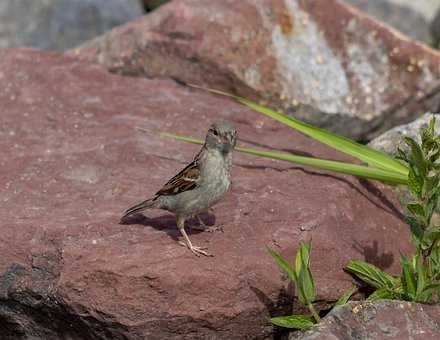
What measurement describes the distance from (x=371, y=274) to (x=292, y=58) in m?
3.77

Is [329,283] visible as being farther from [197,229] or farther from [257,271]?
[197,229]

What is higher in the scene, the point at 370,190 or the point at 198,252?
the point at 370,190

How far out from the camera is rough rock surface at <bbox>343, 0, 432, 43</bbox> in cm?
1371

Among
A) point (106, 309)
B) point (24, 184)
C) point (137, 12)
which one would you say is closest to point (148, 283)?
point (106, 309)

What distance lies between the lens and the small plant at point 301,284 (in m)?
5.22

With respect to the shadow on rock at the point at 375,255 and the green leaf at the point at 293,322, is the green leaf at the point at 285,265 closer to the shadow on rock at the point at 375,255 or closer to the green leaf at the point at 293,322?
the green leaf at the point at 293,322

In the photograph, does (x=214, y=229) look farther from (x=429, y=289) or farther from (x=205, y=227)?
(x=429, y=289)

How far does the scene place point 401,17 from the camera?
45.1 feet

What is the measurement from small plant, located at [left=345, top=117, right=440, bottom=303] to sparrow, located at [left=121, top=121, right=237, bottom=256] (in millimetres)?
1170

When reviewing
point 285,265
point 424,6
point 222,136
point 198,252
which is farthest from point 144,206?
point 424,6

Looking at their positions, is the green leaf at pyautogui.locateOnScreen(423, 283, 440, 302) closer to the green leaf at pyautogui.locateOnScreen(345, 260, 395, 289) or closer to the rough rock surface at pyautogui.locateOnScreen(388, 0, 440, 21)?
the green leaf at pyautogui.locateOnScreen(345, 260, 395, 289)

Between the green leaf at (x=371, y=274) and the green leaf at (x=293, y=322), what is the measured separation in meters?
0.59

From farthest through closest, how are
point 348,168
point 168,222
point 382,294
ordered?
point 348,168 < point 168,222 < point 382,294

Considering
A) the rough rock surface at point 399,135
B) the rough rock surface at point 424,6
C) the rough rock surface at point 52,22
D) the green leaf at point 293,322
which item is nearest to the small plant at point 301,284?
the green leaf at point 293,322
